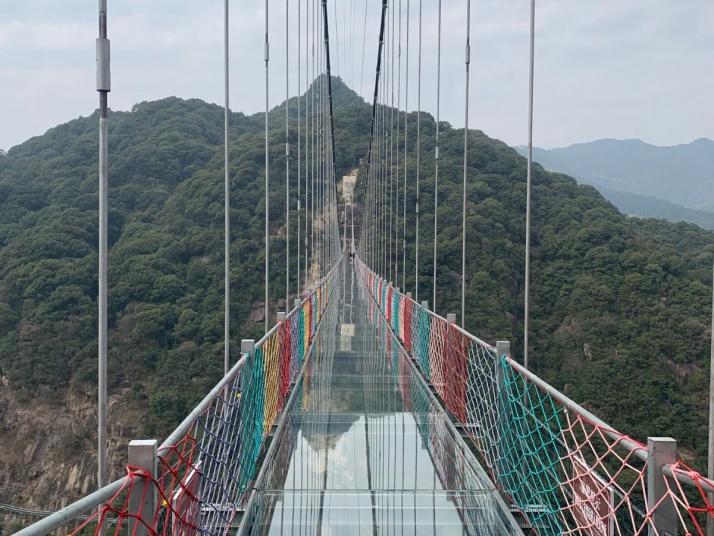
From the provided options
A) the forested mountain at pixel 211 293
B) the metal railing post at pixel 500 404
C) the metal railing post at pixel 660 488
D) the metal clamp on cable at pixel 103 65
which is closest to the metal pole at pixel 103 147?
the metal clamp on cable at pixel 103 65

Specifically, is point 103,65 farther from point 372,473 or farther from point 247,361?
point 372,473

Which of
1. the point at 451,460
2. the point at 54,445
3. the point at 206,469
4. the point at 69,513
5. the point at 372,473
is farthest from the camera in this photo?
the point at 54,445

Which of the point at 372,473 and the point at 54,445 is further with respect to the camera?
the point at 54,445

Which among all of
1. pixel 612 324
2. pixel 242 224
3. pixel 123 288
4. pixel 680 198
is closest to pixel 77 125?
pixel 242 224

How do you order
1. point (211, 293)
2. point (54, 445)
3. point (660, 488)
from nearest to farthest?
point (660, 488) < point (211, 293) < point (54, 445)

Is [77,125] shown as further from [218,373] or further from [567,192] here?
[567,192]

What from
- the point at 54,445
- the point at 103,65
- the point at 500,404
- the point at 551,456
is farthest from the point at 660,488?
the point at 54,445

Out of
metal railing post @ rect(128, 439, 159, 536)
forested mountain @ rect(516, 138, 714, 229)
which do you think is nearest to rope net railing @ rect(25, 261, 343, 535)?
metal railing post @ rect(128, 439, 159, 536)

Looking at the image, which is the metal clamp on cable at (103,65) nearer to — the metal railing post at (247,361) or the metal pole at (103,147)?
the metal pole at (103,147)
